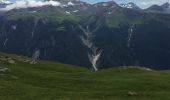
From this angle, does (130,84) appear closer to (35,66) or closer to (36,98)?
(36,98)

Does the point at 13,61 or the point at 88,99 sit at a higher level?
the point at 88,99

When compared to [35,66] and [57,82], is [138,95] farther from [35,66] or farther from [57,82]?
[35,66]

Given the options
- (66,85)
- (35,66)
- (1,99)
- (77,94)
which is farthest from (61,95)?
(35,66)

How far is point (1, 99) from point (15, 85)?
1574 centimetres

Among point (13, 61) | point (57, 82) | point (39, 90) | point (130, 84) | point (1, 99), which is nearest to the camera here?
point (1, 99)

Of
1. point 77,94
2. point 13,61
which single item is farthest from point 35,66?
point 77,94

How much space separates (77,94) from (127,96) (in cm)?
807

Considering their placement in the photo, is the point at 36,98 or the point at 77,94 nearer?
the point at 36,98

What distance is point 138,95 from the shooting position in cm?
6975

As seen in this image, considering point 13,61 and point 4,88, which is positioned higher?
point 4,88

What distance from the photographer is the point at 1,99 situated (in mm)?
63656

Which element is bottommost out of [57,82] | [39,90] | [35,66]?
[35,66]

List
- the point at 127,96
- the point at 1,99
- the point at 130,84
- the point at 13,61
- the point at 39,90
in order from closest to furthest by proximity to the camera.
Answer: the point at 1,99, the point at 127,96, the point at 39,90, the point at 130,84, the point at 13,61

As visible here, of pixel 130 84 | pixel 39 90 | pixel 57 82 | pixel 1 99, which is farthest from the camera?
pixel 57 82
